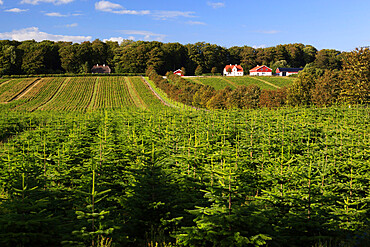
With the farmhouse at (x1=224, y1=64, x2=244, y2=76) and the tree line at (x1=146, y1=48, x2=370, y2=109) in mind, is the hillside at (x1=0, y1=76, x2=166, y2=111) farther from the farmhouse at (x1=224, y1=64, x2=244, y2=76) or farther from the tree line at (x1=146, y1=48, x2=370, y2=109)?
the farmhouse at (x1=224, y1=64, x2=244, y2=76)

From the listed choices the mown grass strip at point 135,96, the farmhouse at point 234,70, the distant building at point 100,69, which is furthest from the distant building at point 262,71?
the distant building at point 100,69

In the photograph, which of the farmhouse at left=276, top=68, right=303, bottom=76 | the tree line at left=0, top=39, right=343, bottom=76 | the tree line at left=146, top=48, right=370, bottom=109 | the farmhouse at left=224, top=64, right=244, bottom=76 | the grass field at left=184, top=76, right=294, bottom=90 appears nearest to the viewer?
the tree line at left=146, top=48, right=370, bottom=109

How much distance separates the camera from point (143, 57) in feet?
420

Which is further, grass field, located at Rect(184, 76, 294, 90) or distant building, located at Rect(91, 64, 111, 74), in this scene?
distant building, located at Rect(91, 64, 111, 74)

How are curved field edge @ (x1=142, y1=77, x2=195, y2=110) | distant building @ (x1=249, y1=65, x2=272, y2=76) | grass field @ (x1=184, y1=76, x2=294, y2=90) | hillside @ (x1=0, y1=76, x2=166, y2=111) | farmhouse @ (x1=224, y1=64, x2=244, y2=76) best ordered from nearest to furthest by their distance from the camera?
curved field edge @ (x1=142, y1=77, x2=195, y2=110)
hillside @ (x1=0, y1=76, x2=166, y2=111)
grass field @ (x1=184, y1=76, x2=294, y2=90)
distant building @ (x1=249, y1=65, x2=272, y2=76)
farmhouse @ (x1=224, y1=64, x2=244, y2=76)

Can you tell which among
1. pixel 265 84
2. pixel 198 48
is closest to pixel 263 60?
pixel 198 48

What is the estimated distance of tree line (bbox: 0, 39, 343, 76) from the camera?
111 metres

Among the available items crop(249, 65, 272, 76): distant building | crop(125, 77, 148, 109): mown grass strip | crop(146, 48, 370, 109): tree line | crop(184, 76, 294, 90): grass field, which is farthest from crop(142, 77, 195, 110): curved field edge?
crop(249, 65, 272, 76): distant building

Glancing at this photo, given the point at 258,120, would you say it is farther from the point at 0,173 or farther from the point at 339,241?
the point at 0,173

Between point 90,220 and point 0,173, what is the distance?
22.0ft

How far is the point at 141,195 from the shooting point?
329 inches

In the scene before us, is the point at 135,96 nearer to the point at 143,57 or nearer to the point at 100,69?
the point at 143,57

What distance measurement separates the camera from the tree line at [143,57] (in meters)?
111

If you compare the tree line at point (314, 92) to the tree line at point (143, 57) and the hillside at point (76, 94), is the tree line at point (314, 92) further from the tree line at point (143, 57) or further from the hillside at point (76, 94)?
the tree line at point (143, 57)
